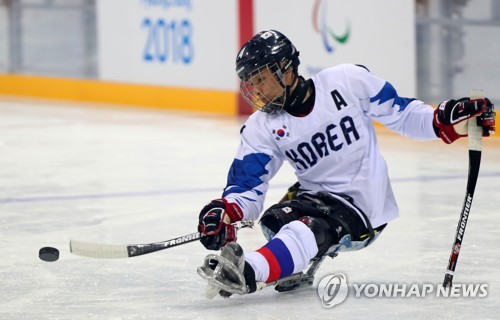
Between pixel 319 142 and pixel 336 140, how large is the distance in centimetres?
6

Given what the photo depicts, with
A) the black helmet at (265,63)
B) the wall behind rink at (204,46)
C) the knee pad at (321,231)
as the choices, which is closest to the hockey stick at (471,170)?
the knee pad at (321,231)

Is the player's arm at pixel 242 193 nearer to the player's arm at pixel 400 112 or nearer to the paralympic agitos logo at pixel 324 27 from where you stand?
the player's arm at pixel 400 112

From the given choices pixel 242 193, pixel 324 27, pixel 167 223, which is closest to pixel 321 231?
pixel 242 193

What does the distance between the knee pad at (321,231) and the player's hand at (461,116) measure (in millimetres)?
482

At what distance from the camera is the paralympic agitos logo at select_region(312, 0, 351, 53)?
938 centimetres

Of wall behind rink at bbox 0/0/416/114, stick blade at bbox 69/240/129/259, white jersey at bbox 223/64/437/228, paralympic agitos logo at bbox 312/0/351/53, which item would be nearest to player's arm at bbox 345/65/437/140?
white jersey at bbox 223/64/437/228

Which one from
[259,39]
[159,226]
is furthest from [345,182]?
[159,226]

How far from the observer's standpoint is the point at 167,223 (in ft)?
19.1

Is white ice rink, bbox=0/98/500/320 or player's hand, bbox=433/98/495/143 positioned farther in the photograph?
white ice rink, bbox=0/98/500/320

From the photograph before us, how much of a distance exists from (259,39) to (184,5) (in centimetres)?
636

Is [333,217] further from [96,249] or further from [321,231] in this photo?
[96,249]

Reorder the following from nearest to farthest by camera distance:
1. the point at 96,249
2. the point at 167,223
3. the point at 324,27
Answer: the point at 96,249 → the point at 167,223 → the point at 324,27

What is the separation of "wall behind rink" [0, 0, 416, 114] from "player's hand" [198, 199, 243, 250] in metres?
5.01

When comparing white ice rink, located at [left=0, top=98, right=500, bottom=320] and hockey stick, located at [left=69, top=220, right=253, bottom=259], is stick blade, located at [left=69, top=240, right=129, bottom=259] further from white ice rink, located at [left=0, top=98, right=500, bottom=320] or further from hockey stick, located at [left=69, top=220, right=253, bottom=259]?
A: white ice rink, located at [left=0, top=98, right=500, bottom=320]
